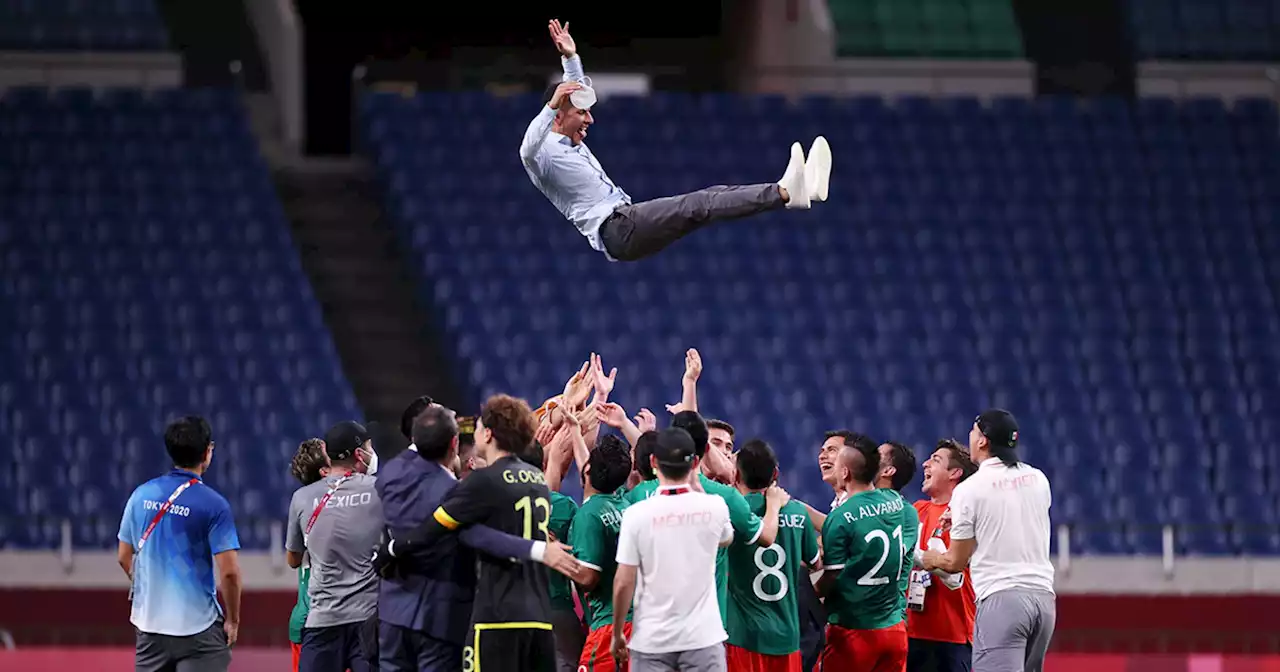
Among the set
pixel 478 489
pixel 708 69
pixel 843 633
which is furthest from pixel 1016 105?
pixel 478 489

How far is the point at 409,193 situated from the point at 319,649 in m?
9.40

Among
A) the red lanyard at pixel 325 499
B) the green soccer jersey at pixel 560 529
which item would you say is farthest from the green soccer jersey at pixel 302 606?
the green soccer jersey at pixel 560 529

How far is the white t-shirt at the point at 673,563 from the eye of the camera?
273 inches

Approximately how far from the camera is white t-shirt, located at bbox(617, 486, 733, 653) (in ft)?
22.7

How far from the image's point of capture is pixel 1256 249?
1758cm

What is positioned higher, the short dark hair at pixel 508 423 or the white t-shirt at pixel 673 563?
the short dark hair at pixel 508 423

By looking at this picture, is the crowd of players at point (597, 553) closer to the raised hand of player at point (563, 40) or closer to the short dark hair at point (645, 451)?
the short dark hair at point (645, 451)

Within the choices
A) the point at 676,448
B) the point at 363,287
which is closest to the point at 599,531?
the point at 676,448

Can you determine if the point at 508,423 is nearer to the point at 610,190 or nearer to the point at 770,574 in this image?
the point at 770,574

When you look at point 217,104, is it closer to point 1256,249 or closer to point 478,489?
point 1256,249

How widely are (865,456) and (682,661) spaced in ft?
5.17

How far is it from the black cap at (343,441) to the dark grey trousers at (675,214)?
1597mm

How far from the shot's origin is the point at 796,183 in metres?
8.14

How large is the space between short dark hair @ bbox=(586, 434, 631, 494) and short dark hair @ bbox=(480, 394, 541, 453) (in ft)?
2.11
